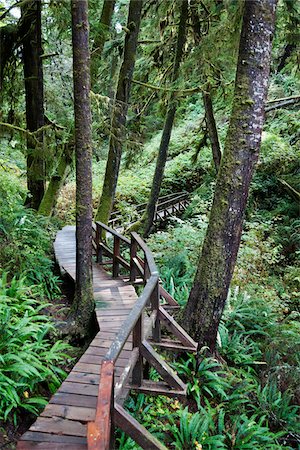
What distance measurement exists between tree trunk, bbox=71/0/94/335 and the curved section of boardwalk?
344 millimetres

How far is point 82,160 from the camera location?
564 cm

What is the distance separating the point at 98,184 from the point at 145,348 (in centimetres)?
1674

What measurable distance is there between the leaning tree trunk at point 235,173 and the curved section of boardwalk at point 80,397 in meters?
1.29

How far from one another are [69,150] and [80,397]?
25.1ft

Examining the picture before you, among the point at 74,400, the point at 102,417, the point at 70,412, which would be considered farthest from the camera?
the point at 74,400

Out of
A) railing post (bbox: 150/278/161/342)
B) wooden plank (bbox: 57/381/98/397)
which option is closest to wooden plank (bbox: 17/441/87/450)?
wooden plank (bbox: 57/381/98/397)

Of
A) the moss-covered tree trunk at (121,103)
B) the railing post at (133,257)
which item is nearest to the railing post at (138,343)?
the railing post at (133,257)

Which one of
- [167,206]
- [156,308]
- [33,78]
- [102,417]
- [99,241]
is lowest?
[167,206]

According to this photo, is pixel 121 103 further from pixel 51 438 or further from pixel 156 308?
pixel 51 438

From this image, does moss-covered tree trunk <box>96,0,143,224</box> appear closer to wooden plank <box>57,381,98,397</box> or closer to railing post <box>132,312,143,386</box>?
railing post <box>132,312,143,386</box>

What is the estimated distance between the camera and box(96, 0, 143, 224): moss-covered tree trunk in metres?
9.27

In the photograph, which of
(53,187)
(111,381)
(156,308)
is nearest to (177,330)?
(156,308)

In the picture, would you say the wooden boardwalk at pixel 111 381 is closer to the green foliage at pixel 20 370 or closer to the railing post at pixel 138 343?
the railing post at pixel 138 343

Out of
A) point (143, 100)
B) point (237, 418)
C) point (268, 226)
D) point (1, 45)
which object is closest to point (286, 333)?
point (237, 418)
